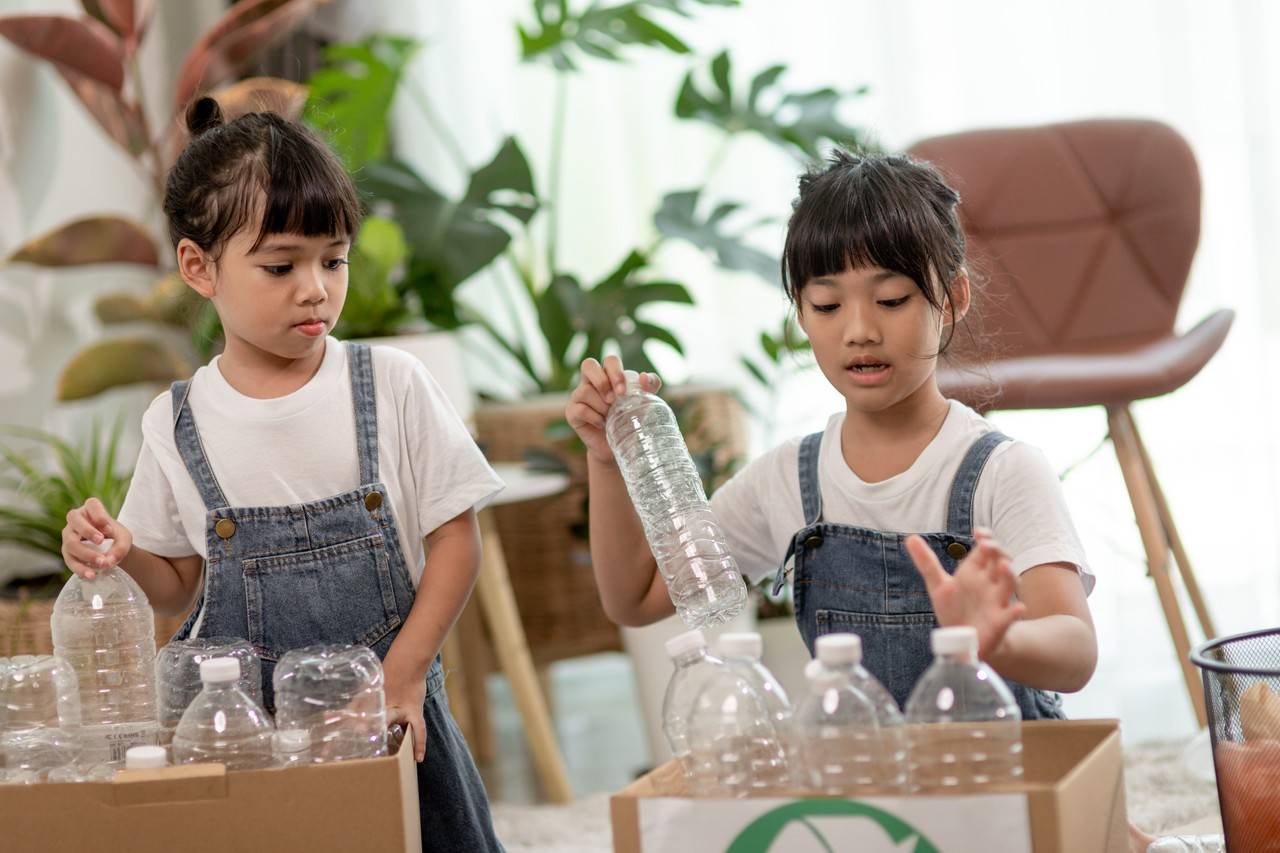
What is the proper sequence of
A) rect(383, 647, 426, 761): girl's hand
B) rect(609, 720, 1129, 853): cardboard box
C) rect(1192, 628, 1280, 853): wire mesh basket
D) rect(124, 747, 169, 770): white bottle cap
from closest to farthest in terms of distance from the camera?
rect(609, 720, 1129, 853): cardboard box < rect(124, 747, 169, 770): white bottle cap < rect(1192, 628, 1280, 853): wire mesh basket < rect(383, 647, 426, 761): girl's hand

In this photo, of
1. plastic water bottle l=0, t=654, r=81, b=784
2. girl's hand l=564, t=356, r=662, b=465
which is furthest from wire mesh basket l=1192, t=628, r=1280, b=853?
plastic water bottle l=0, t=654, r=81, b=784

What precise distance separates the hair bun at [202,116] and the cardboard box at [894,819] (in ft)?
3.13

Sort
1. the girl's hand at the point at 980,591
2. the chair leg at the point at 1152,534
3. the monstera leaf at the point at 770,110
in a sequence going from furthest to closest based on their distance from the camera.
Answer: the monstera leaf at the point at 770,110 < the chair leg at the point at 1152,534 < the girl's hand at the point at 980,591

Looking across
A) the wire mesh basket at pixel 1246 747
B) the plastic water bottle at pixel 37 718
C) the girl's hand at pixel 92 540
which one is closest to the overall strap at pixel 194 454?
the girl's hand at pixel 92 540

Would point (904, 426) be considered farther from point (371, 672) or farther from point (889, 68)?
point (889, 68)

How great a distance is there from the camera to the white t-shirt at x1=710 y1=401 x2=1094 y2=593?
58.1 inches

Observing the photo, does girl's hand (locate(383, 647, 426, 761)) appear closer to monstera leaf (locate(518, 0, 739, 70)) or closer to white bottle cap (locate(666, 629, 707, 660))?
white bottle cap (locate(666, 629, 707, 660))

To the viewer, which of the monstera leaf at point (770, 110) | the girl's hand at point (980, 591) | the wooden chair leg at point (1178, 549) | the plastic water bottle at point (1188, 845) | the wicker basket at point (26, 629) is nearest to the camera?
the girl's hand at point (980, 591)

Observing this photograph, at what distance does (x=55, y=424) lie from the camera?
→ 3402 millimetres

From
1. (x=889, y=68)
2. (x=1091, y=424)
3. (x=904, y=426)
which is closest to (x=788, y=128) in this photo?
(x=889, y=68)

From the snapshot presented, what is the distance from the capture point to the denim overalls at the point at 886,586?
1538 mm

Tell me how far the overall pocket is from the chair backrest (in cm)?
158

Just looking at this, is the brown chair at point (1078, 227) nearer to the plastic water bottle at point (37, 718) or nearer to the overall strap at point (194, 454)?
the overall strap at point (194, 454)

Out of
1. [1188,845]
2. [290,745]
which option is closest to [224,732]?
[290,745]
